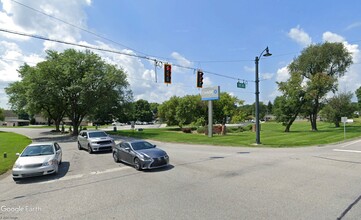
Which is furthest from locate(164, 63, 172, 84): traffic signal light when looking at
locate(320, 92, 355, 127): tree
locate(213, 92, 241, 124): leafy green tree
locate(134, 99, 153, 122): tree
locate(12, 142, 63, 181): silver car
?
locate(134, 99, 153, 122): tree

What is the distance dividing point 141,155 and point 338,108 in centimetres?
5538

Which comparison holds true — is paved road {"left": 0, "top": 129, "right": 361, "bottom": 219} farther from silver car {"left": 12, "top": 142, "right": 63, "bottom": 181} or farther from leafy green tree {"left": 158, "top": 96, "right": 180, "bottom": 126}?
leafy green tree {"left": 158, "top": 96, "right": 180, "bottom": 126}

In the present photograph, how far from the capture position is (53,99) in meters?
35.3

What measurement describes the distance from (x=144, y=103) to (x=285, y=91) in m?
94.5

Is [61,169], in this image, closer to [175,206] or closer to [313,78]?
[175,206]

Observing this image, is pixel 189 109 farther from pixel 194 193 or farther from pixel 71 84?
pixel 194 193

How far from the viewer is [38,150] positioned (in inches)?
470

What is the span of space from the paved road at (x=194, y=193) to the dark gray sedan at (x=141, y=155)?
1.28 feet

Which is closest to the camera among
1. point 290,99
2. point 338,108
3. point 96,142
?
point 96,142

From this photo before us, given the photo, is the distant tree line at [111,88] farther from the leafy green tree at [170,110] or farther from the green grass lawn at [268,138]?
the green grass lawn at [268,138]

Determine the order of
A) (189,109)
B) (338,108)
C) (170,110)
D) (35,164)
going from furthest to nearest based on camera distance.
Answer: (338,108)
(170,110)
(189,109)
(35,164)

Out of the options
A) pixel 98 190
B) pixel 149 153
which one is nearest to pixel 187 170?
pixel 149 153

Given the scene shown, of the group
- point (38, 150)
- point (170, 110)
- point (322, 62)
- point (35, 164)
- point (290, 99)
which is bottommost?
point (35, 164)

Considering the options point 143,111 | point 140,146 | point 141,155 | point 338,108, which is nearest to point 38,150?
point 140,146
